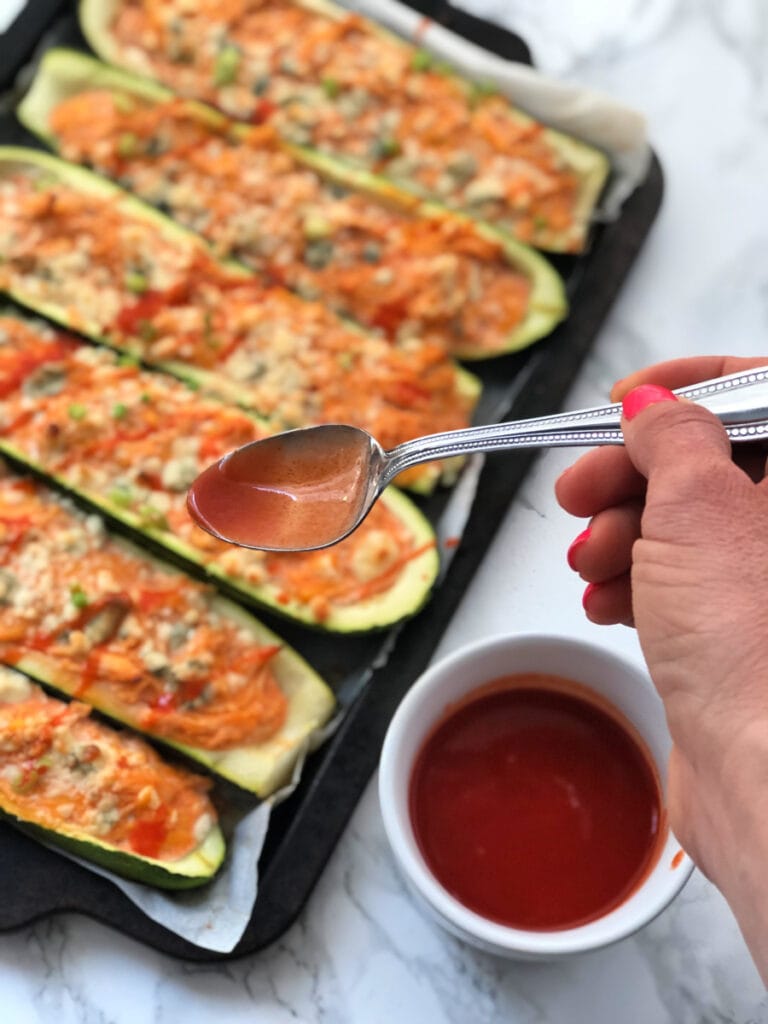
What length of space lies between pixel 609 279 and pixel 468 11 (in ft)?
2.31

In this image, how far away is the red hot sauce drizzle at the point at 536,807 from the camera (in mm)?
1597

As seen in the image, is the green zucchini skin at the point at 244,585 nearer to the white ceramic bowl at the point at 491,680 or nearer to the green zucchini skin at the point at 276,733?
the green zucchini skin at the point at 276,733

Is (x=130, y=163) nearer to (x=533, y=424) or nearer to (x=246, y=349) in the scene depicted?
(x=246, y=349)

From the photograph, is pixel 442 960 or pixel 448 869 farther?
pixel 442 960

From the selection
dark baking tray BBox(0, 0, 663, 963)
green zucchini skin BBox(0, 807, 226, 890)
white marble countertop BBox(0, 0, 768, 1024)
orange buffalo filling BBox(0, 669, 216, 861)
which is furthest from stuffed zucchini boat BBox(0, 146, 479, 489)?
green zucchini skin BBox(0, 807, 226, 890)

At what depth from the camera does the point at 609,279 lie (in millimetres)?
2125

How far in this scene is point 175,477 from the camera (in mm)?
1913

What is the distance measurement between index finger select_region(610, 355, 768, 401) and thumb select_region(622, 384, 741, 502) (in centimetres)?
30

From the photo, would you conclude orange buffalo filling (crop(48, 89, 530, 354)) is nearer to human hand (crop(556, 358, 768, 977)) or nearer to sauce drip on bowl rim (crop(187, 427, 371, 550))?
sauce drip on bowl rim (crop(187, 427, 371, 550))

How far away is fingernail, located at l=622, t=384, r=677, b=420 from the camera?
1.30m

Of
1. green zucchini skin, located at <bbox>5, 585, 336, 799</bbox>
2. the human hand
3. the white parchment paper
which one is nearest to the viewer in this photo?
the human hand

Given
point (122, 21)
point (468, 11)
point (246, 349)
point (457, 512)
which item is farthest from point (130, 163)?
point (457, 512)

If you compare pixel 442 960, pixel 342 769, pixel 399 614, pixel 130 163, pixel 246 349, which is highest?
pixel 130 163

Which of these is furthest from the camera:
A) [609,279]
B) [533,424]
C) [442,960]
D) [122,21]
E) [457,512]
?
[122,21]
